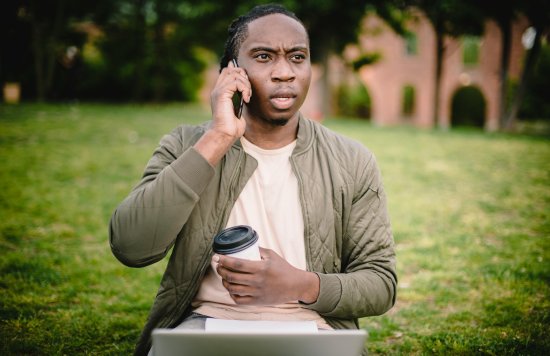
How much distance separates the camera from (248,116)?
2471 millimetres

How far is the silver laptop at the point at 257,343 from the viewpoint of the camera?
146 cm

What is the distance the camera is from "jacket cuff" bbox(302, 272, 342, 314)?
6.67 ft

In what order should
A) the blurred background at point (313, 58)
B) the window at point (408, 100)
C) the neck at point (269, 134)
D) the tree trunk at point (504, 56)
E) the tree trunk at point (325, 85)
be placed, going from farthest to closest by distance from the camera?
the window at point (408, 100) < the blurred background at point (313, 58) < the tree trunk at point (325, 85) < the tree trunk at point (504, 56) < the neck at point (269, 134)

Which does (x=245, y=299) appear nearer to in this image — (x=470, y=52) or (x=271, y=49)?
(x=271, y=49)

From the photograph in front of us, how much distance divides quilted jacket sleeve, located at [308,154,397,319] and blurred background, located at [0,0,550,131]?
2189cm

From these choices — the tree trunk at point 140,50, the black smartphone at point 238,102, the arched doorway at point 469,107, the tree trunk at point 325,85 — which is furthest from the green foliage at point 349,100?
the black smartphone at point 238,102

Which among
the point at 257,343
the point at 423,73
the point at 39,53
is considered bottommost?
the point at 257,343

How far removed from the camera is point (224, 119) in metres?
2.10

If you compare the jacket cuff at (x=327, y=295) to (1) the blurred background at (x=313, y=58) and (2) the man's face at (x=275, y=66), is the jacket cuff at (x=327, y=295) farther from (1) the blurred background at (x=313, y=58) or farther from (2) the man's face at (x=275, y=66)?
(1) the blurred background at (x=313, y=58)

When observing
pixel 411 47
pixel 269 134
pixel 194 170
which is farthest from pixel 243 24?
pixel 411 47

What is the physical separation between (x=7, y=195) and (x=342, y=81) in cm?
2978

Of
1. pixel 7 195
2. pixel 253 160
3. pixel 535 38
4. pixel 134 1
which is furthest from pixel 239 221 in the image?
pixel 134 1

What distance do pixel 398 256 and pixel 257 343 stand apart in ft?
13.6

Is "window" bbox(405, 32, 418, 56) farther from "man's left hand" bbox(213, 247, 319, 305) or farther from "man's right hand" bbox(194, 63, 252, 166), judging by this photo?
"man's left hand" bbox(213, 247, 319, 305)
